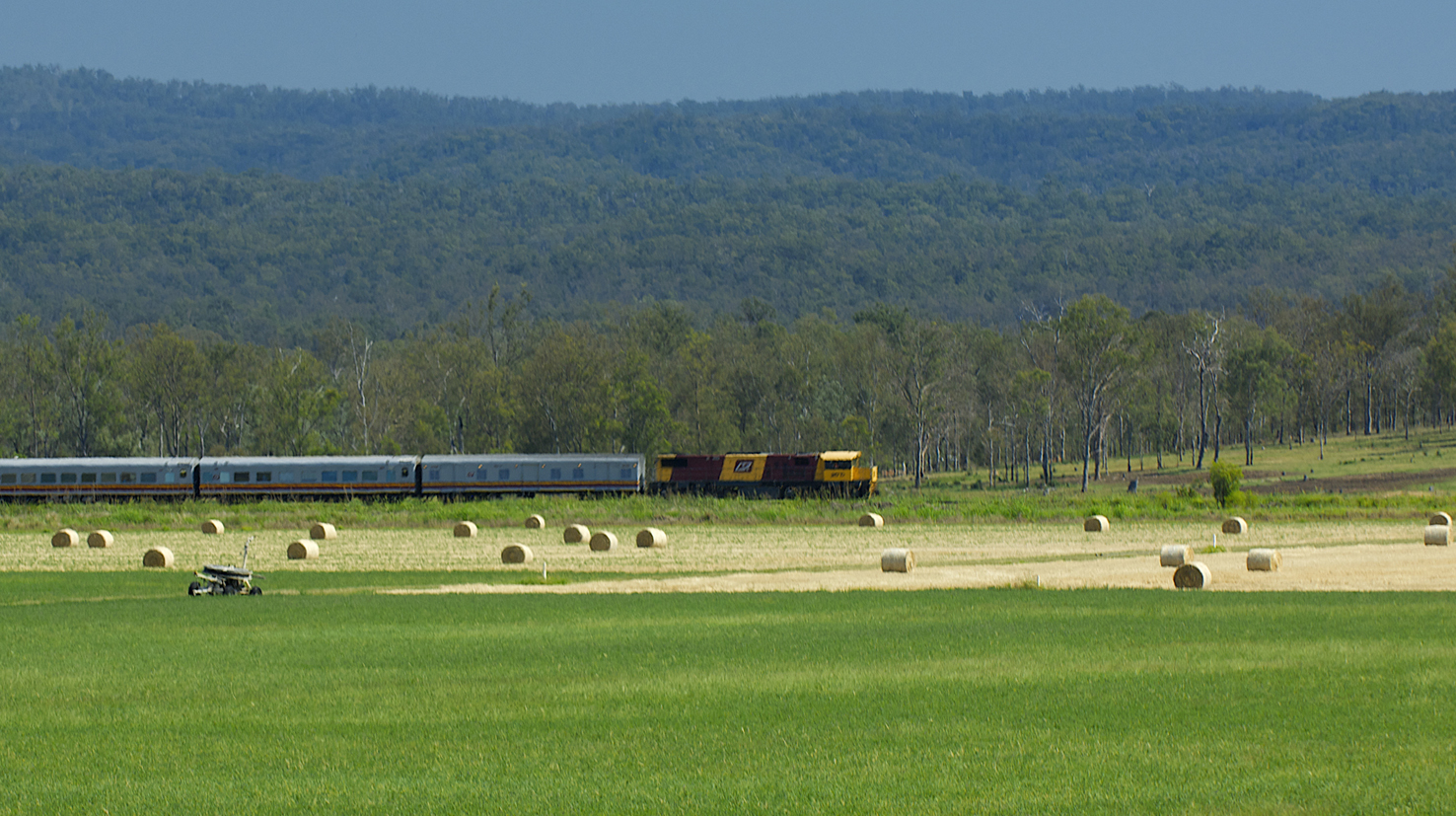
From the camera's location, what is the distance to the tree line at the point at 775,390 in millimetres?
104312

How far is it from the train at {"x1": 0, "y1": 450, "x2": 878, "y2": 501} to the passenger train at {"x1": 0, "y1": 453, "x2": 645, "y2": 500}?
0.15ft

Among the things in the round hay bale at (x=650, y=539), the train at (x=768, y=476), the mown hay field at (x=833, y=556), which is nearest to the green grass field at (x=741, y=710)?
the mown hay field at (x=833, y=556)

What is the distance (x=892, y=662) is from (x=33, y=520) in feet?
152

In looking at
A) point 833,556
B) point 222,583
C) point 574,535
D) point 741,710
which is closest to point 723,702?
point 741,710

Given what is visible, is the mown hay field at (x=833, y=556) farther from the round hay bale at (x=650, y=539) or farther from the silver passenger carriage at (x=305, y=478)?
the silver passenger carriage at (x=305, y=478)

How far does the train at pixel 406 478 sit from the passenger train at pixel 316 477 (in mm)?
47

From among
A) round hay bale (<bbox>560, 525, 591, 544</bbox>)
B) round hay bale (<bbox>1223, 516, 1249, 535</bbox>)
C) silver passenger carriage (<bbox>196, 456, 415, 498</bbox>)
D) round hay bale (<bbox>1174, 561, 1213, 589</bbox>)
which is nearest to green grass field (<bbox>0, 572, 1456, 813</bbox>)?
round hay bale (<bbox>1174, 561, 1213, 589</bbox>)

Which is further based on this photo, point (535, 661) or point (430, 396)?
point (430, 396)

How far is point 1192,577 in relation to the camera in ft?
89.8

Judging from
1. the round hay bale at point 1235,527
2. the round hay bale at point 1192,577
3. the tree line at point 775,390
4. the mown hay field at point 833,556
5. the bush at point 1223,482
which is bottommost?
the mown hay field at point 833,556

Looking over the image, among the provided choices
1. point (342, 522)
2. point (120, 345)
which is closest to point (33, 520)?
point (342, 522)

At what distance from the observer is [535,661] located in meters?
18.6

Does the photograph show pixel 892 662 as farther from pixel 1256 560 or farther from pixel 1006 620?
pixel 1256 560

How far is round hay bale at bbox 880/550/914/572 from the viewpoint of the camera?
32.3 m
